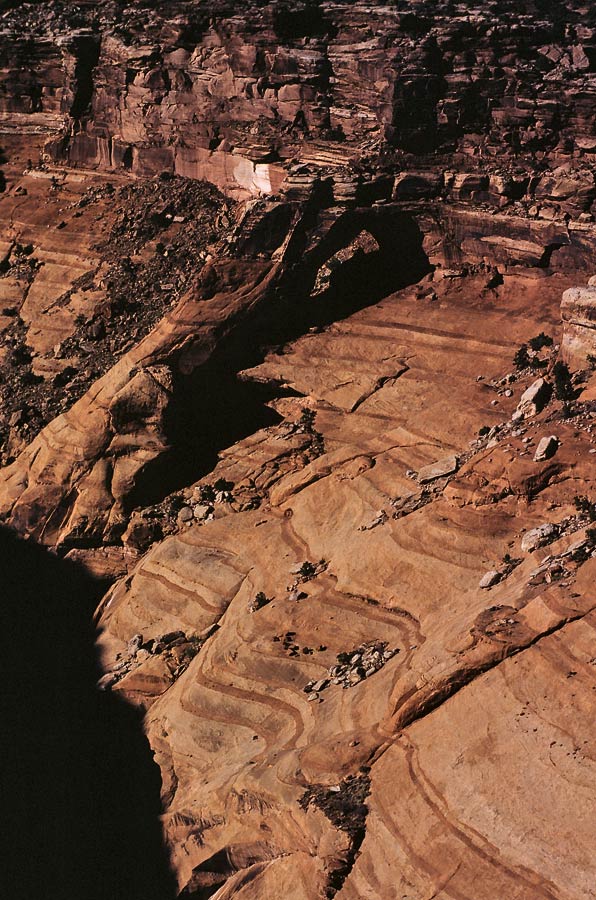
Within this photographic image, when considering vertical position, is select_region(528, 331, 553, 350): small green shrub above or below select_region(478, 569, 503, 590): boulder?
above

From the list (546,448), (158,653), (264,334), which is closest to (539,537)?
(546,448)

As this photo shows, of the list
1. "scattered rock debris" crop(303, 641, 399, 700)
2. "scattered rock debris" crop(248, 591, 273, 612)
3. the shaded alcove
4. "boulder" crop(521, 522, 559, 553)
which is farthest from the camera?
the shaded alcove

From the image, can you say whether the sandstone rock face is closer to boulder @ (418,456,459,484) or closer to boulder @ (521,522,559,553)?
boulder @ (418,456,459,484)

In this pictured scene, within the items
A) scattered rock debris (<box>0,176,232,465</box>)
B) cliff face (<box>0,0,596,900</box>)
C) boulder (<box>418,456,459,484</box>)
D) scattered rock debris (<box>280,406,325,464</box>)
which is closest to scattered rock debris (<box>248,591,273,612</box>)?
cliff face (<box>0,0,596,900</box>)

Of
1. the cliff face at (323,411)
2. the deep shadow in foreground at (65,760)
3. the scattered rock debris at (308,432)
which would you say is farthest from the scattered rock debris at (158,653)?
the scattered rock debris at (308,432)

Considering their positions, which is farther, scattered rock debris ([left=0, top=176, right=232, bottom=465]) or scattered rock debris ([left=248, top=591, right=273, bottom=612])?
scattered rock debris ([left=0, top=176, right=232, bottom=465])

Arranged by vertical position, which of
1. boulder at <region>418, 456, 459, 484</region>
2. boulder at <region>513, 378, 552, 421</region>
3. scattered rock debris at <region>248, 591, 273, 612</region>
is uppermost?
boulder at <region>513, 378, 552, 421</region>

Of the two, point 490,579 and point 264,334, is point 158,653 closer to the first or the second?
point 490,579
